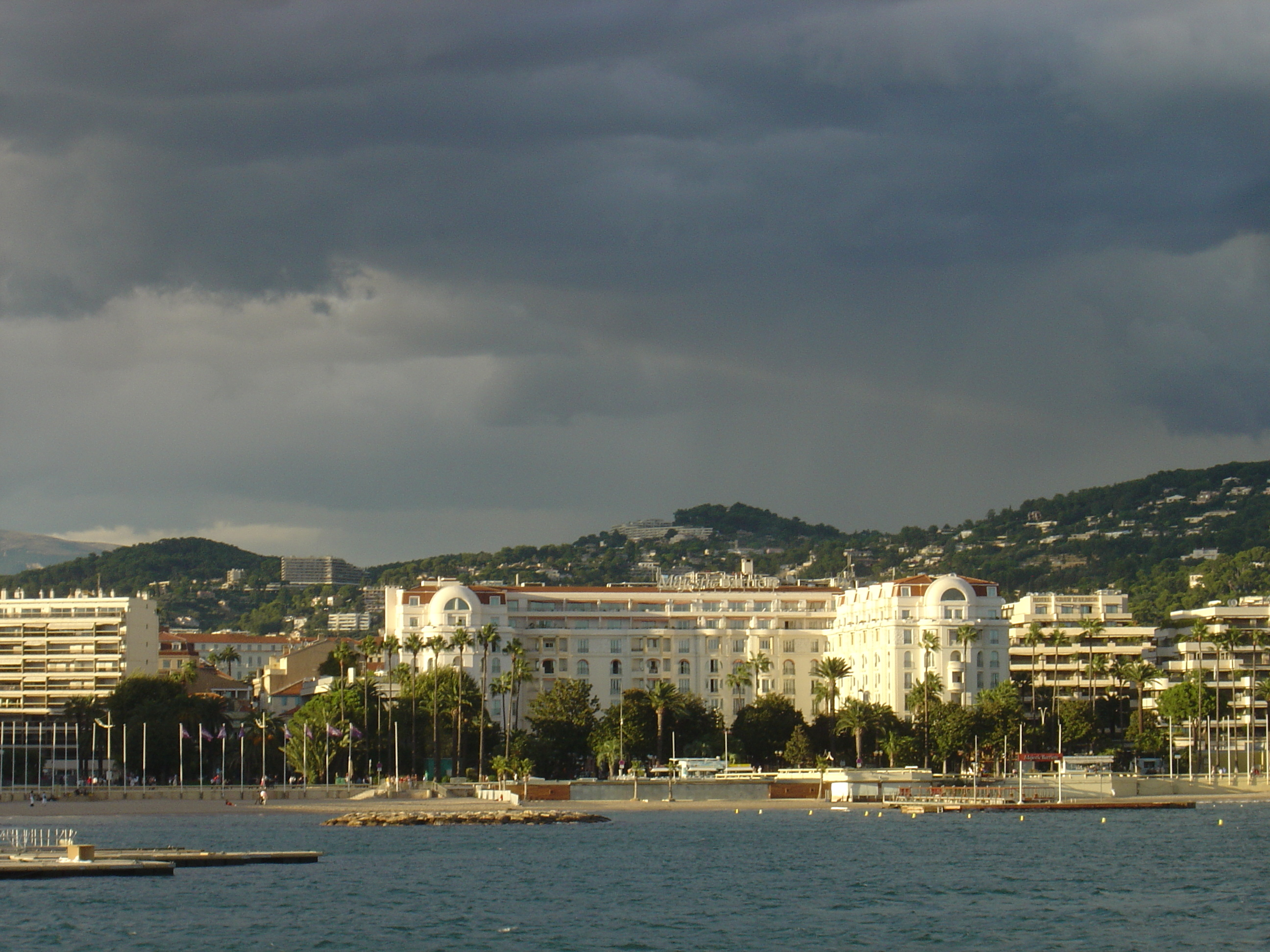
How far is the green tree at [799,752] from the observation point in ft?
644

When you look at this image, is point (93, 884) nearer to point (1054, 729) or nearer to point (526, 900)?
point (526, 900)

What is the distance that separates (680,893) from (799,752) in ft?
332

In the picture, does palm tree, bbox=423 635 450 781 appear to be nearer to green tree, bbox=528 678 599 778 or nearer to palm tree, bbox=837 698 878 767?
green tree, bbox=528 678 599 778

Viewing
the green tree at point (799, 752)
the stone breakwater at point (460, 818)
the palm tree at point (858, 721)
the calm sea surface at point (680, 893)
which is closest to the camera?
the calm sea surface at point (680, 893)

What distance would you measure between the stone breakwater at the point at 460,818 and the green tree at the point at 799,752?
42792mm

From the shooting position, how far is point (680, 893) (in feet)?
316

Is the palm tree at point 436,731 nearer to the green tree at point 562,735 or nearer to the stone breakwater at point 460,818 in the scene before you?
the green tree at point 562,735

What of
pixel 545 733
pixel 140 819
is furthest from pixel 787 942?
pixel 545 733

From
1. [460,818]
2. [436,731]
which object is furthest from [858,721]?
[460,818]

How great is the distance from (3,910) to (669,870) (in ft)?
128

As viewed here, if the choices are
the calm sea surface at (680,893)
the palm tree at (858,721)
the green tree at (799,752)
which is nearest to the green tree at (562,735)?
the green tree at (799,752)

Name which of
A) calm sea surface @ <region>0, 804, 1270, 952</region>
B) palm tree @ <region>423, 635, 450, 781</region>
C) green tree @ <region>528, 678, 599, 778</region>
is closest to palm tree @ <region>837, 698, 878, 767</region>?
green tree @ <region>528, 678, 599, 778</region>

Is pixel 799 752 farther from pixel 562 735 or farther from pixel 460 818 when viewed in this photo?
pixel 460 818

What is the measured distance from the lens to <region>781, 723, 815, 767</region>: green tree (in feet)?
644
